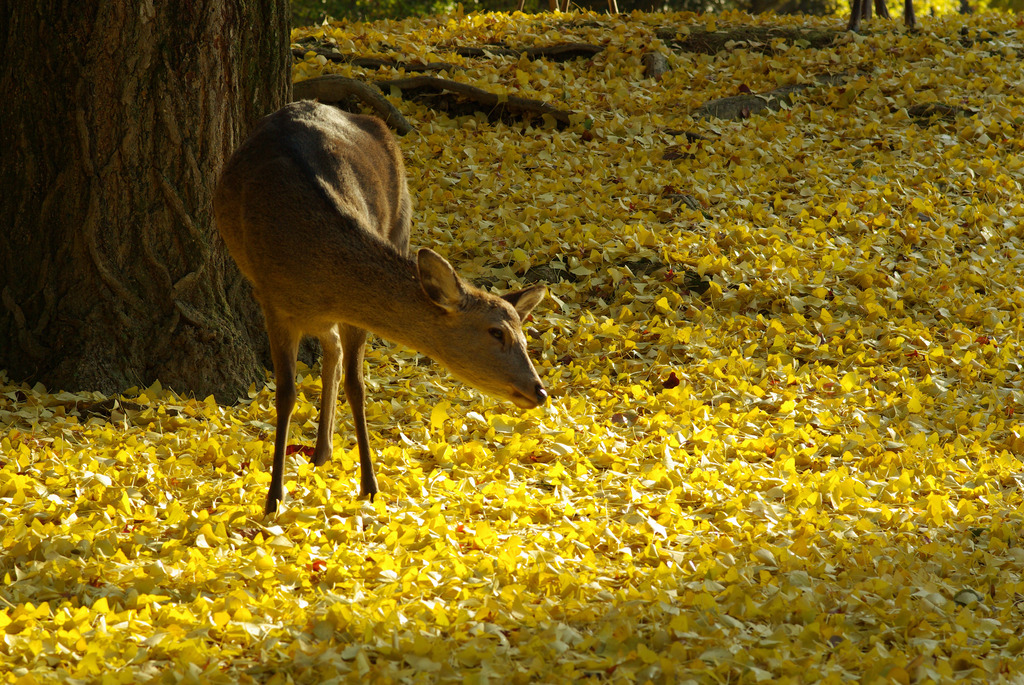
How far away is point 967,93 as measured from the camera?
9.88 metres

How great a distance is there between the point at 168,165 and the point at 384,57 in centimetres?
515

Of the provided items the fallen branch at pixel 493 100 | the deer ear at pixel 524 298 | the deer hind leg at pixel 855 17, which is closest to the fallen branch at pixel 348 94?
the fallen branch at pixel 493 100

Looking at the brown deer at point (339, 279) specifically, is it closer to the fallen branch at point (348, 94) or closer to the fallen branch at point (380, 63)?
the fallen branch at point (348, 94)

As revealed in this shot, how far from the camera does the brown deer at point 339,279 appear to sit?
386 cm

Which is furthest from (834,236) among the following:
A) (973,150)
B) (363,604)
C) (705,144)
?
(363,604)

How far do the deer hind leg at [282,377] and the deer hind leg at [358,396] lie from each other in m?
0.24

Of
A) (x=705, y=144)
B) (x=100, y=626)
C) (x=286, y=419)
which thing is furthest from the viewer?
(x=705, y=144)

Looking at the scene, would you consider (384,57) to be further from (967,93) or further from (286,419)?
(286,419)

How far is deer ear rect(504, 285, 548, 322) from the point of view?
13.3ft

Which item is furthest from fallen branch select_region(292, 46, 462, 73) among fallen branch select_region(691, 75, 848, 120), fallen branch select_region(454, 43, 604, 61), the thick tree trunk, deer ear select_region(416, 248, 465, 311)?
deer ear select_region(416, 248, 465, 311)

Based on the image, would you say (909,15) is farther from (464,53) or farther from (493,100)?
(493,100)

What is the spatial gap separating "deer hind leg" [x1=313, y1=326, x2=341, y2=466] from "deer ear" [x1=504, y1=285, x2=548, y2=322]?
3.28ft

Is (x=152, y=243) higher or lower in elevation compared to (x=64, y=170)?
lower

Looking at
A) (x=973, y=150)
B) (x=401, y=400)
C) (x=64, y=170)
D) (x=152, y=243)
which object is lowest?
(x=401, y=400)
